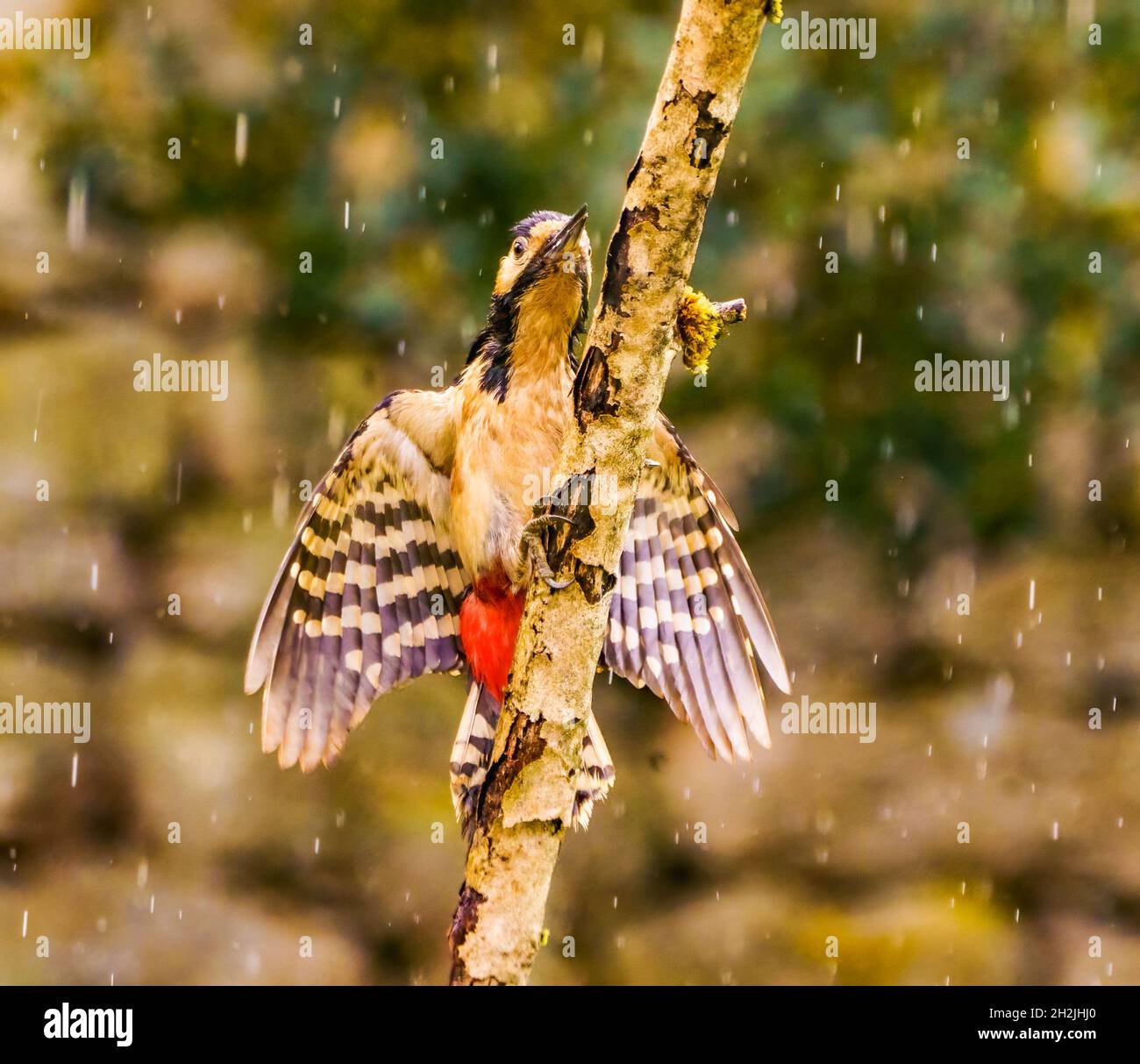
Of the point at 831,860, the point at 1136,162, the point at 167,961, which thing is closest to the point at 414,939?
the point at 167,961

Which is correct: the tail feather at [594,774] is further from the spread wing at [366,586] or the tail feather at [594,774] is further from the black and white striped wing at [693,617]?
the spread wing at [366,586]

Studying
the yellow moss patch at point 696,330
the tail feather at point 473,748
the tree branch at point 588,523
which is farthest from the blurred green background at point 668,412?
the tree branch at point 588,523

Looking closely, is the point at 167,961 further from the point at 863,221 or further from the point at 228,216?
the point at 863,221

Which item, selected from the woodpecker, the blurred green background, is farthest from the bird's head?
the blurred green background

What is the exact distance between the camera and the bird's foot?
7.37 feet

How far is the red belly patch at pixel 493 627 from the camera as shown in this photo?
3.22 metres

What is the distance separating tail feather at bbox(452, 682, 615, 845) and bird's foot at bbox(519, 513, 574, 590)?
0.75 metres

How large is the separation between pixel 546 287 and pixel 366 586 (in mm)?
997

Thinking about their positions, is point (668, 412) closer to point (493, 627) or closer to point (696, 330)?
point (493, 627)

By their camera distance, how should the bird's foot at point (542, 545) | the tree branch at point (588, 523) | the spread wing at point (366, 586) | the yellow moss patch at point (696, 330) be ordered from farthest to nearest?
the spread wing at point (366, 586) → the yellow moss patch at point (696, 330) → the bird's foot at point (542, 545) → the tree branch at point (588, 523)

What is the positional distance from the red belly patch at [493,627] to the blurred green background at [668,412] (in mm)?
1612

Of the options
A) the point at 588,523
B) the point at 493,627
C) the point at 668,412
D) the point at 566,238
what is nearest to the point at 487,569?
the point at 493,627

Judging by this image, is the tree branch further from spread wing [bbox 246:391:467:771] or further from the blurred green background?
the blurred green background

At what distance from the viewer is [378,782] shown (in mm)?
4859
